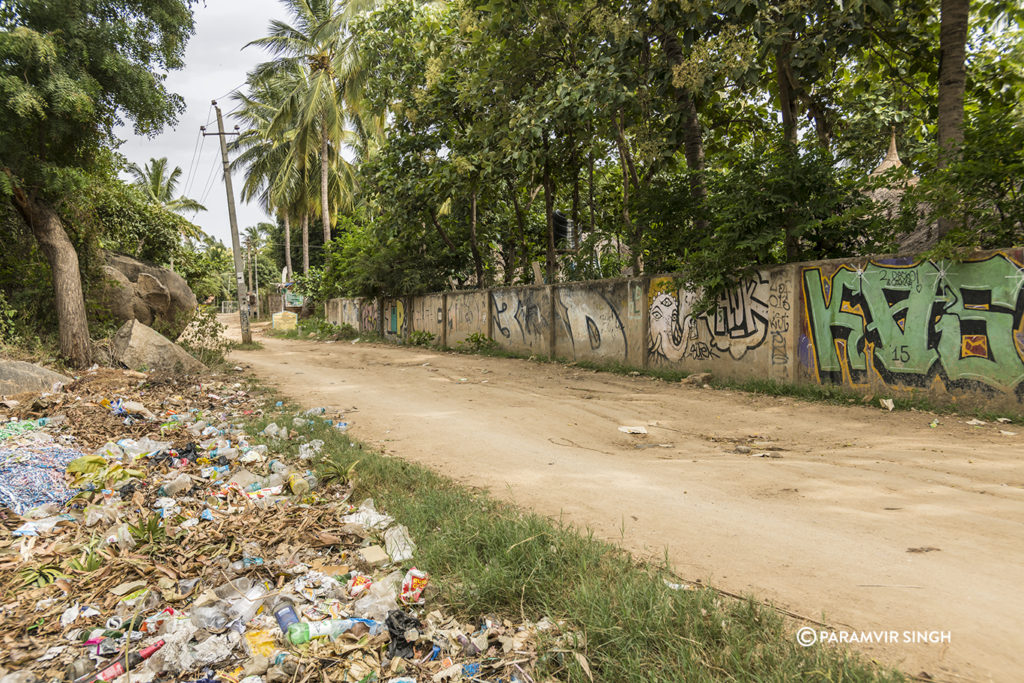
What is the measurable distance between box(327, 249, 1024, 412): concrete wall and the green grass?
5.51 metres

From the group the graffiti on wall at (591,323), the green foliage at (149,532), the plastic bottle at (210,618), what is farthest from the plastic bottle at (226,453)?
the graffiti on wall at (591,323)

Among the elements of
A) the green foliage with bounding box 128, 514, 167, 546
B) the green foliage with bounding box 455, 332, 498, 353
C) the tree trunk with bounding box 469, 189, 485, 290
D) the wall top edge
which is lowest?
the green foliage with bounding box 128, 514, 167, 546

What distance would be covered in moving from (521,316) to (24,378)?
9.36 metres

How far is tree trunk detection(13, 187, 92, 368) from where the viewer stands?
9109 millimetres

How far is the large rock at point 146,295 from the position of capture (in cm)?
1108

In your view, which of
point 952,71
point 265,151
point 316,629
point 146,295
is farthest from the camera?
point 265,151

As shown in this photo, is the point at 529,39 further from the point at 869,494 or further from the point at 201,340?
the point at 869,494

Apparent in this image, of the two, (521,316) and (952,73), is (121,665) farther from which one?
(521,316)

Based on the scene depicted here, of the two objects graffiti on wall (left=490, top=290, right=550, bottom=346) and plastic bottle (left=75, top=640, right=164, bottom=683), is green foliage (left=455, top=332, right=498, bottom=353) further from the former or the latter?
plastic bottle (left=75, top=640, right=164, bottom=683)

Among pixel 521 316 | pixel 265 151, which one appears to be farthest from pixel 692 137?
pixel 265 151

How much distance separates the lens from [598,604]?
2340mm

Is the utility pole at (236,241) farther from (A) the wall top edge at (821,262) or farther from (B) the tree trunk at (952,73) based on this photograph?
(B) the tree trunk at (952,73)

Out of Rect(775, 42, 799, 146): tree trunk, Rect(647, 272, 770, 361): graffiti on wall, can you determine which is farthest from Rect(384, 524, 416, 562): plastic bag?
Rect(775, 42, 799, 146): tree trunk

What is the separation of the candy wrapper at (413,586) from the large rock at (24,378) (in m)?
6.91
